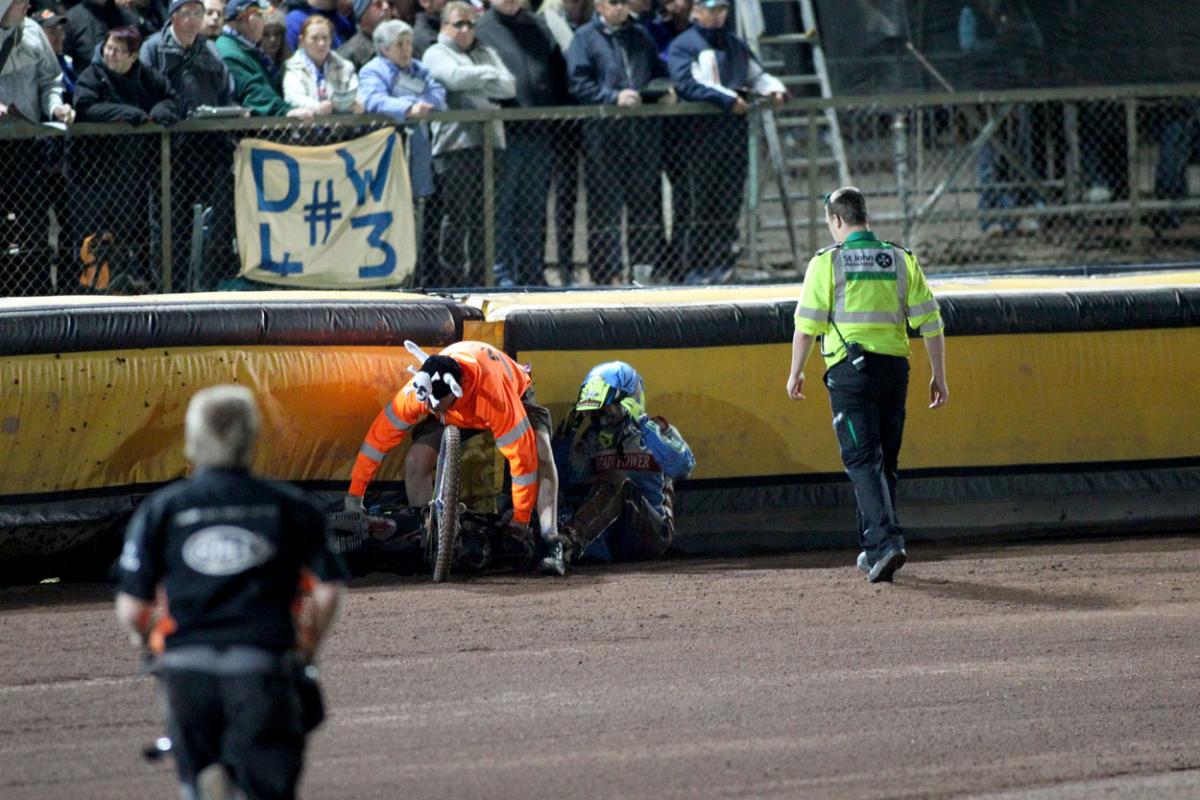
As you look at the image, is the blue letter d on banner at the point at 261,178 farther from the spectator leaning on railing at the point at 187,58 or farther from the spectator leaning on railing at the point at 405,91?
the spectator leaning on railing at the point at 405,91

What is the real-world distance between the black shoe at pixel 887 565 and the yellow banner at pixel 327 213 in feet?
14.4

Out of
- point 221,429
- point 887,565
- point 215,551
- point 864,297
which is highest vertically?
point 221,429

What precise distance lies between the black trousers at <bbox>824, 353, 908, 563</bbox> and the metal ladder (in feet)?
13.2

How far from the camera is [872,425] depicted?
29.8 feet

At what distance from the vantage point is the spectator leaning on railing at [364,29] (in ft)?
43.2

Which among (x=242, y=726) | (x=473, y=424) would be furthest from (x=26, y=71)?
(x=242, y=726)

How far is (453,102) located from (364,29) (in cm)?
106

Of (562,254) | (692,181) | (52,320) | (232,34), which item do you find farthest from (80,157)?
(692,181)

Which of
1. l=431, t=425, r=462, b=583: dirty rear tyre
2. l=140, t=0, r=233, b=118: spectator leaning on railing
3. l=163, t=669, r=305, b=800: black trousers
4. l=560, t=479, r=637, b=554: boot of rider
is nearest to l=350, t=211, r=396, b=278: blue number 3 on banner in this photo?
l=140, t=0, r=233, b=118: spectator leaning on railing

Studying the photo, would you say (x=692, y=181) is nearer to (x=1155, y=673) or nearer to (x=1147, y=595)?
(x=1147, y=595)

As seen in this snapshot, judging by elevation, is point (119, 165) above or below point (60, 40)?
below

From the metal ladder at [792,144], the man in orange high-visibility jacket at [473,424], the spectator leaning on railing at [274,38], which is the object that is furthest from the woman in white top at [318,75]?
the man in orange high-visibility jacket at [473,424]

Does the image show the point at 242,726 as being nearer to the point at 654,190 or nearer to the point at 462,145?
the point at 462,145

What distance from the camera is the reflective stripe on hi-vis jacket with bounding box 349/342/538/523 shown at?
9289mm
